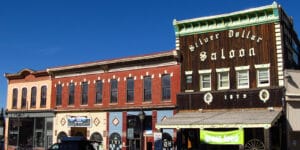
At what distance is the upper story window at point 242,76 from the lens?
95.9 ft

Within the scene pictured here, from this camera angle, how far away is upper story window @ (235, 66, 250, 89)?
2922cm

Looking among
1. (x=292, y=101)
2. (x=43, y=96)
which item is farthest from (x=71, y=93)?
(x=292, y=101)

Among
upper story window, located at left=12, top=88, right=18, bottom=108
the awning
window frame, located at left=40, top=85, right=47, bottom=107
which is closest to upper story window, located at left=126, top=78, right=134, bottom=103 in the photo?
the awning

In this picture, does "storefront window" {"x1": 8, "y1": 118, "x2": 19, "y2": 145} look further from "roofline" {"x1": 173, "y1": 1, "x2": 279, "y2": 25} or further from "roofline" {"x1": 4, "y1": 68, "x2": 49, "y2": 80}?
"roofline" {"x1": 173, "y1": 1, "x2": 279, "y2": 25}

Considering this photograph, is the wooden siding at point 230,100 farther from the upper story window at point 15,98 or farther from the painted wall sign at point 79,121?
the upper story window at point 15,98

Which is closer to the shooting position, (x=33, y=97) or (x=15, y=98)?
(x=33, y=97)

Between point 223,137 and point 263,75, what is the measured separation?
4.98 meters

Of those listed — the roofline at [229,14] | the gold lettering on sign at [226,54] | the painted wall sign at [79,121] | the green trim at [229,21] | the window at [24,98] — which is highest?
the roofline at [229,14]

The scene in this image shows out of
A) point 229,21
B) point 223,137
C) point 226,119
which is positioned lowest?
point 223,137

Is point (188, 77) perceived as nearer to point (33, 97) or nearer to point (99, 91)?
point (99, 91)

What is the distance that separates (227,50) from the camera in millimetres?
30219

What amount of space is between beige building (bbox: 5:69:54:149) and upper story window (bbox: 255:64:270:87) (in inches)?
818

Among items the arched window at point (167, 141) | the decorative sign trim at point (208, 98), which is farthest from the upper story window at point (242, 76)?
the arched window at point (167, 141)

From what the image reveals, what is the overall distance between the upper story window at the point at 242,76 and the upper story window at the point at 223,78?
780 mm
